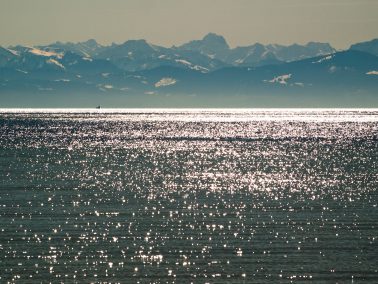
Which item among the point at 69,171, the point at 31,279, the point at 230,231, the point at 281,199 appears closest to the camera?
the point at 31,279

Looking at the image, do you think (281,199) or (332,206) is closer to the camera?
(332,206)

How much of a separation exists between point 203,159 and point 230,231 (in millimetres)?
86964

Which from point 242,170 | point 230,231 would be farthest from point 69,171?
point 230,231

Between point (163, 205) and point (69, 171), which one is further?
point (69, 171)

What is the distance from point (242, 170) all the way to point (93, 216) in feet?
183

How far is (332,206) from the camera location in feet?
262

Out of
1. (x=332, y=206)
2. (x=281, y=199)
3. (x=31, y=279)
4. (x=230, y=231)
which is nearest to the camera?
(x=31, y=279)

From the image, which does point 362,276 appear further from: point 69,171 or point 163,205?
point 69,171

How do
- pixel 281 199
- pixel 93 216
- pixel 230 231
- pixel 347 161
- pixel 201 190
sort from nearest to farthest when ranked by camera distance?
pixel 230 231, pixel 93 216, pixel 281 199, pixel 201 190, pixel 347 161

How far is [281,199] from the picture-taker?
8656 centimetres

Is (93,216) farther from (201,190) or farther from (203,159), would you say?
(203,159)

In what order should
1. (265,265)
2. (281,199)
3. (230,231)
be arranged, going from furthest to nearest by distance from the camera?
(281,199) < (230,231) < (265,265)

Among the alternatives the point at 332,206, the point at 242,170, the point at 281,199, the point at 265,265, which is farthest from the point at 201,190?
the point at 265,265

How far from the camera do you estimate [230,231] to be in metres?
64.6
